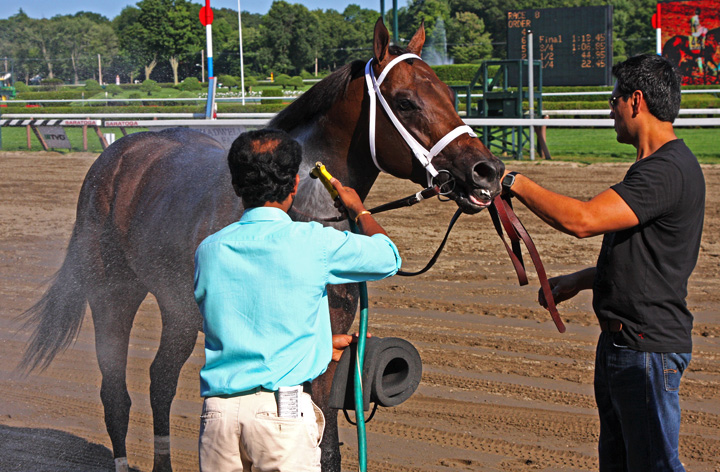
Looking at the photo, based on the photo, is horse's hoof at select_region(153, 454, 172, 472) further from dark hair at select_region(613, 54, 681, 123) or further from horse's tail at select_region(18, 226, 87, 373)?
dark hair at select_region(613, 54, 681, 123)

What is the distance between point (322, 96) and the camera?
297 cm

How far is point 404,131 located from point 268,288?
3.60ft

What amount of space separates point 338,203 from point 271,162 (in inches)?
19.9

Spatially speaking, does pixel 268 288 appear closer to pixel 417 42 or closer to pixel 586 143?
pixel 417 42

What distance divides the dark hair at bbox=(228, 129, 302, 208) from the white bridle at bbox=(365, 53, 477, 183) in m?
0.83

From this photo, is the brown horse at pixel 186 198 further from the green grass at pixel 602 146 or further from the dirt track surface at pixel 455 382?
the green grass at pixel 602 146

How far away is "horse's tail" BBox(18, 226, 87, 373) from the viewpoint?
4.29 m

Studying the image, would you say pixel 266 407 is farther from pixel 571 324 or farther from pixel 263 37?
pixel 263 37

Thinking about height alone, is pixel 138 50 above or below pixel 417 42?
above

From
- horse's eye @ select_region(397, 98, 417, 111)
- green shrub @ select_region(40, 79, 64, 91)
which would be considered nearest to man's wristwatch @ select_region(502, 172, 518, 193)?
horse's eye @ select_region(397, 98, 417, 111)

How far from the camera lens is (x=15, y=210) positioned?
9.95m

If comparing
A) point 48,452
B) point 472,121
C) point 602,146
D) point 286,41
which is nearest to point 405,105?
point 48,452

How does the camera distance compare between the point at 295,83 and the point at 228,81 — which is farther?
the point at 228,81

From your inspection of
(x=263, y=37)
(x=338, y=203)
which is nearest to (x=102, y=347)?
(x=338, y=203)
